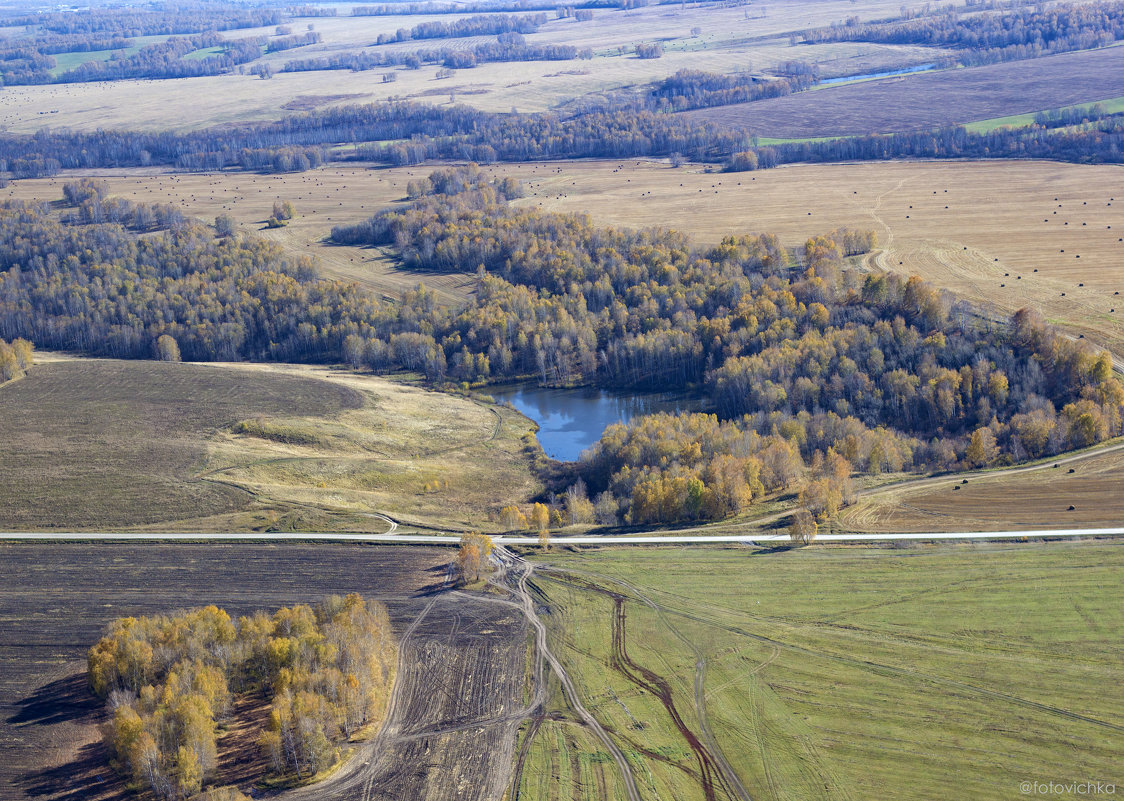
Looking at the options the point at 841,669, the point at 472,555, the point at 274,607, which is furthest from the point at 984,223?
the point at 274,607

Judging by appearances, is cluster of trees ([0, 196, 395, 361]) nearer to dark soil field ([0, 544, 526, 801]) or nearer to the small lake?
the small lake

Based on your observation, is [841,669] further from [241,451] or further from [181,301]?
[181,301]

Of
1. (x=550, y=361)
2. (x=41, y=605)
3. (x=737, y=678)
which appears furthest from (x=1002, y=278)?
(x=41, y=605)

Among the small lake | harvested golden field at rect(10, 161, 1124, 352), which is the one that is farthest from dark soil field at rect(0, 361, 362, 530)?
harvested golden field at rect(10, 161, 1124, 352)

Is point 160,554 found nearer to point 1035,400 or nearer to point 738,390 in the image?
point 738,390

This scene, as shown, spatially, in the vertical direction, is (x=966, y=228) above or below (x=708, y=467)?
above
